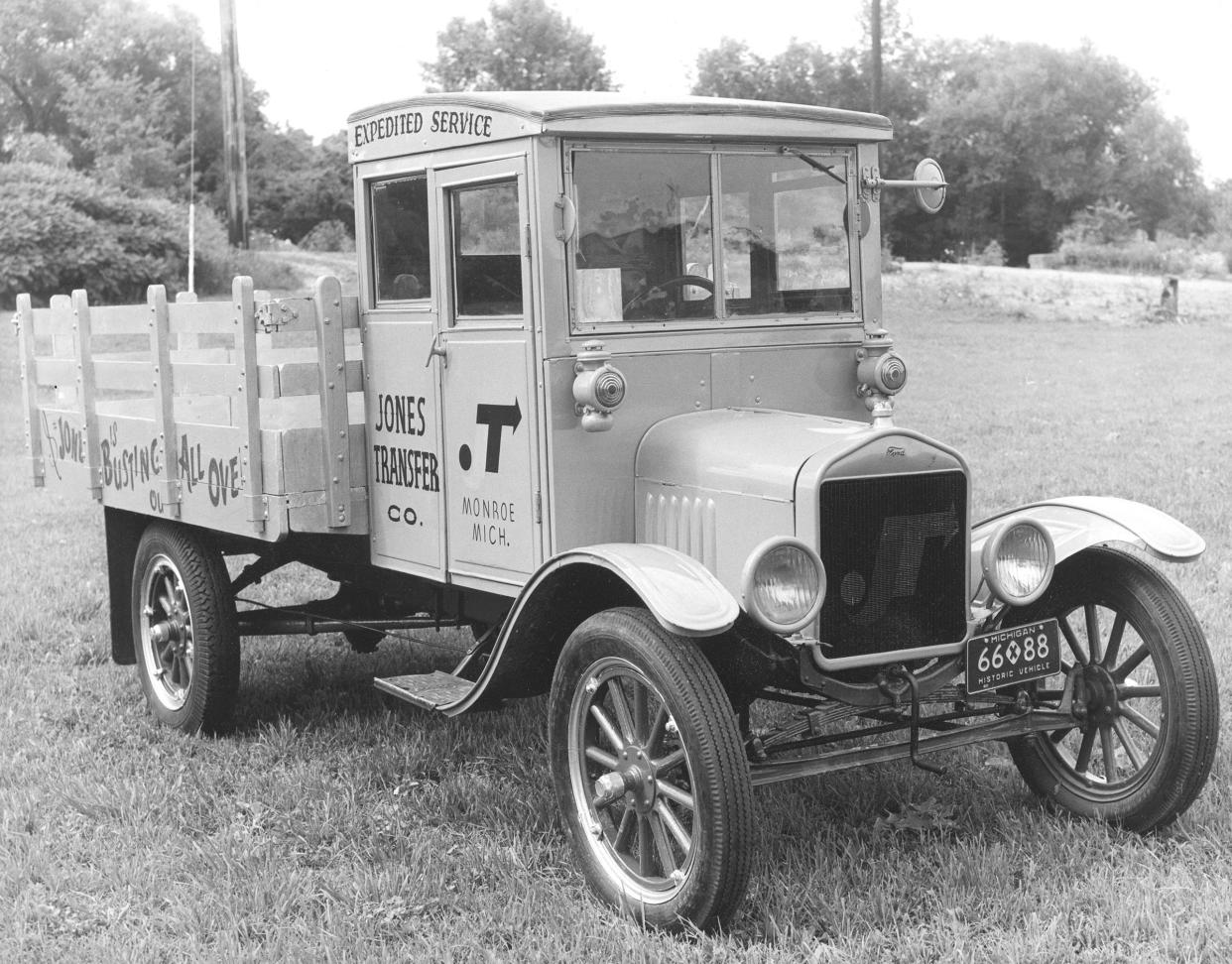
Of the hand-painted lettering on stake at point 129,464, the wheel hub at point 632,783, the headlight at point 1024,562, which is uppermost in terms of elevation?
the hand-painted lettering on stake at point 129,464

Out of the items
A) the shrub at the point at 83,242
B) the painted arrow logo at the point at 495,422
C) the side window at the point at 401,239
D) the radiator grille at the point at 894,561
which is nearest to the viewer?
the radiator grille at the point at 894,561

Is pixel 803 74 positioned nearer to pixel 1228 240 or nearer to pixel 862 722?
pixel 1228 240

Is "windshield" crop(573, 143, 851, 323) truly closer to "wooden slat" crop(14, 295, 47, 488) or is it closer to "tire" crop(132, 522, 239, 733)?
"tire" crop(132, 522, 239, 733)

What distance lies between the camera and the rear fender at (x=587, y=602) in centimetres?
388

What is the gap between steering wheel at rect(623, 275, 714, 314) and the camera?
4852 mm

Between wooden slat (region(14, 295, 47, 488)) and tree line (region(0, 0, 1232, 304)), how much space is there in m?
27.4

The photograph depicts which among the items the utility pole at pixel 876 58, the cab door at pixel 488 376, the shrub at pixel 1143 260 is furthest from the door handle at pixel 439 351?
the shrub at pixel 1143 260

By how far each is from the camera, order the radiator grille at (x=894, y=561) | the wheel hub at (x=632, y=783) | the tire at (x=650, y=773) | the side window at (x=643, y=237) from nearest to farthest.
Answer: the tire at (x=650, y=773) < the wheel hub at (x=632, y=783) < the radiator grille at (x=894, y=561) < the side window at (x=643, y=237)

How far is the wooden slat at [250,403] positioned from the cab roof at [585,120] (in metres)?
0.73

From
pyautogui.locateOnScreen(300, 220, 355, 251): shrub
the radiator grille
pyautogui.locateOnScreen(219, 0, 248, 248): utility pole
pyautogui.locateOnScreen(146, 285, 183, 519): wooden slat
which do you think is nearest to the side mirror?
the radiator grille

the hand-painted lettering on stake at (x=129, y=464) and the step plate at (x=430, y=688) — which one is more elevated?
the hand-painted lettering on stake at (x=129, y=464)

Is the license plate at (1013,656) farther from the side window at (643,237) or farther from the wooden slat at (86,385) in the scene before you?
the wooden slat at (86,385)

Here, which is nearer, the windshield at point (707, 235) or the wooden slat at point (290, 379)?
the windshield at point (707, 235)

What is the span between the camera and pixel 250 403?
5504 millimetres
